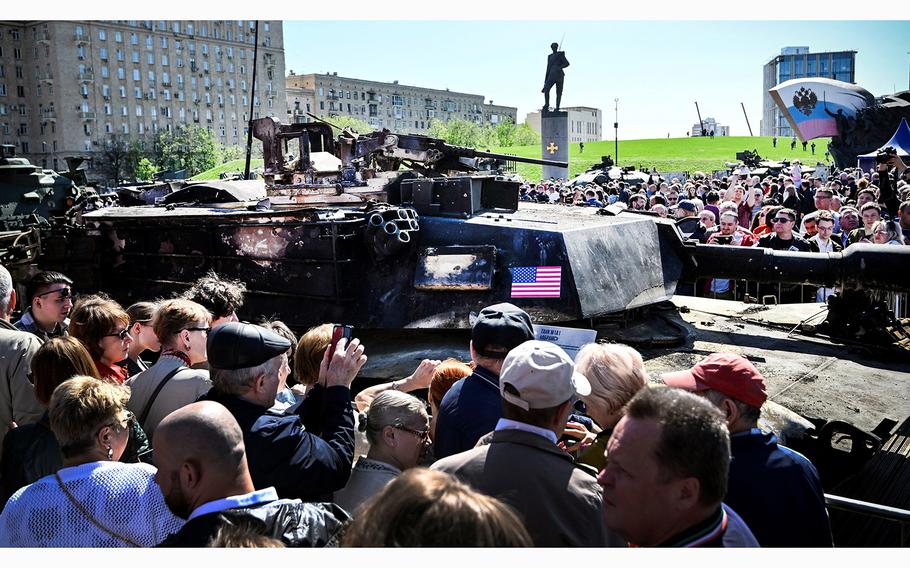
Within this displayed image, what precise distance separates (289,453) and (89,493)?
75cm

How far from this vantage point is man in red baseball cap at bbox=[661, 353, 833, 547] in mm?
3000

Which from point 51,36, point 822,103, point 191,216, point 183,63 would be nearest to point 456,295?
point 191,216

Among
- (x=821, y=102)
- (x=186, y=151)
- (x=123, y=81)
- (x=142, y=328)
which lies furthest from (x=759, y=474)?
(x=123, y=81)

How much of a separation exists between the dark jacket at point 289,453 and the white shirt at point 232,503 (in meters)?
0.52

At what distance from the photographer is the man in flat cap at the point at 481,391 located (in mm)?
3705

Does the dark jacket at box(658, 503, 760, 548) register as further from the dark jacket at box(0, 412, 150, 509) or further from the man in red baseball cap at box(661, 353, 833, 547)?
the dark jacket at box(0, 412, 150, 509)

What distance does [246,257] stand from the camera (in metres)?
7.79

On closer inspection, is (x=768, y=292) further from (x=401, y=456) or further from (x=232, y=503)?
(x=232, y=503)

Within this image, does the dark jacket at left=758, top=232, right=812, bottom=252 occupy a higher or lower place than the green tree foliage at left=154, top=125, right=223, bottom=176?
Answer: lower

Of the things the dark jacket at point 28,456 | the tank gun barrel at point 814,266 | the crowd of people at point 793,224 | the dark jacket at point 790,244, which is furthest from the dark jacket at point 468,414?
the dark jacket at point 790,244

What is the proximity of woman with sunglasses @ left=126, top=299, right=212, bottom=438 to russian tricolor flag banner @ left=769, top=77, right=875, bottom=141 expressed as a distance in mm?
39730

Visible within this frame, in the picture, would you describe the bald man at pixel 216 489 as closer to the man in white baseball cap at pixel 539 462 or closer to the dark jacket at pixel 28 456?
the man in white baseball cap at pixel 539 462

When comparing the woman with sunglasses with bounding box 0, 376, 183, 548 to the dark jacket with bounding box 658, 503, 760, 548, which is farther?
the woman with sunglasses with bounding box 0, 376, 183, 548

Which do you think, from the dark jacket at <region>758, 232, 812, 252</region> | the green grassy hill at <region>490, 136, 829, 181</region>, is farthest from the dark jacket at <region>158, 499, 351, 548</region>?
the green grassy hill at <region>490, 136, 829, 181</region>
